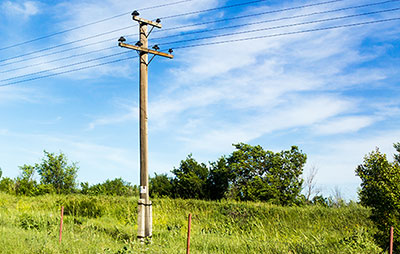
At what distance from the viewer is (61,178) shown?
40.8 meters

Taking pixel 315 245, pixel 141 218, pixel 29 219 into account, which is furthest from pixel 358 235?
pixel 29 219

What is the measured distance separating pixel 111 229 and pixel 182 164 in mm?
17310

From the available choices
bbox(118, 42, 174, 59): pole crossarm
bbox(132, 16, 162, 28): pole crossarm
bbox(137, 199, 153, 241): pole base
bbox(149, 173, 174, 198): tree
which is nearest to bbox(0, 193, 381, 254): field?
bbox(137, 199, 153, 241): pole base

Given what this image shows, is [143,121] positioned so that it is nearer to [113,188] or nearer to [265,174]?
[265,174]

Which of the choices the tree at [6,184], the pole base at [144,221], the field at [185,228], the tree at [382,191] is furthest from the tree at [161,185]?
the tree at [382,191]

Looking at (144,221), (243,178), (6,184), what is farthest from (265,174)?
(6,184)

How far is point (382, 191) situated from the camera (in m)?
9.72

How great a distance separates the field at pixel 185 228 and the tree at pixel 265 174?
25.3 feet

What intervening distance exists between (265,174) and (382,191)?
2216 cm

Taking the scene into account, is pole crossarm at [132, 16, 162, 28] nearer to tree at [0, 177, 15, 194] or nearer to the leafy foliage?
the leafy foliage

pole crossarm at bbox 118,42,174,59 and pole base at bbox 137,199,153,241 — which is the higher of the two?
pole crossarm at bbox 118,42,174,59

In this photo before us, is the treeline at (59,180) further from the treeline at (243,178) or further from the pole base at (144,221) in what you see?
the pole base at (144,221)

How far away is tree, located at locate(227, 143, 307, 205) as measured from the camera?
99.0 feet

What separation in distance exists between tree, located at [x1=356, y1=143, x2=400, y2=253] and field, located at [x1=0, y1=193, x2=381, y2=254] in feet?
1.76
